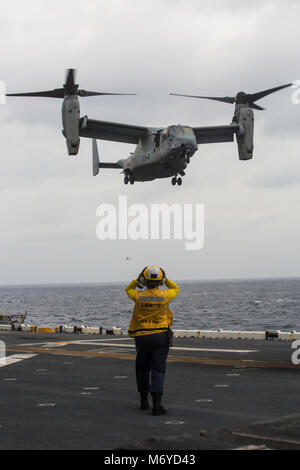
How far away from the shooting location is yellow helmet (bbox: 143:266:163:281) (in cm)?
1014

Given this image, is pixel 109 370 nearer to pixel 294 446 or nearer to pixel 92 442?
pixel 92 442

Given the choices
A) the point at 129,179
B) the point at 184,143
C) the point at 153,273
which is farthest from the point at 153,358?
the point at 129,179

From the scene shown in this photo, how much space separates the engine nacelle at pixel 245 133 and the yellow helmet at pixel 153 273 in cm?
3010

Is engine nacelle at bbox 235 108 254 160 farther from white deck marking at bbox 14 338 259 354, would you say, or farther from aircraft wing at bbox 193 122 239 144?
white deck marking at bbox 14 338 259 354

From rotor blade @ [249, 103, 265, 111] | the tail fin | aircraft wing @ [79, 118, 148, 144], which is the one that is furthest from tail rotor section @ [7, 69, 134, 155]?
the tail fin

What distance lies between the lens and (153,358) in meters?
10.1

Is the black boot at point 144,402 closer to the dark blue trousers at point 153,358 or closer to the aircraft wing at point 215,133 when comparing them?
the dark blue trousers at point 153,358

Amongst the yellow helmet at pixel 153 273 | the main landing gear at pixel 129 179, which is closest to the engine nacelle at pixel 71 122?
the main landing gear at pixel 129 179

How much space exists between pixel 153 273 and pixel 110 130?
34.1 metres

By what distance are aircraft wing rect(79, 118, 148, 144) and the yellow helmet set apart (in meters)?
32.1

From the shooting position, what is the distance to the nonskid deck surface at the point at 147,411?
775 centimetres

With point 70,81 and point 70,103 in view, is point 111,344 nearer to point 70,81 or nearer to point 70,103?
point 70,103

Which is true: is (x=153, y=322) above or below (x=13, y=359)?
above
